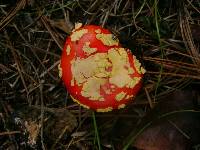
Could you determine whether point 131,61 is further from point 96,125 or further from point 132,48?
point 96,125

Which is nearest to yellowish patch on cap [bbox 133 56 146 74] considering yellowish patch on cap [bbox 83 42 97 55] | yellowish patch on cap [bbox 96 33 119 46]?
yellowish patch on cap [bbox 96 33 119 46]

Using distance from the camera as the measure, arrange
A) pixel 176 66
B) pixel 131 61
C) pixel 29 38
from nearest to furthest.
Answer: pixel 131 61 → pixel 176 66 → pixel 29 38

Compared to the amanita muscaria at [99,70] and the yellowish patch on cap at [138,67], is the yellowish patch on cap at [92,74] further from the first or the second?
the yellowish patch on cap at [138,67]

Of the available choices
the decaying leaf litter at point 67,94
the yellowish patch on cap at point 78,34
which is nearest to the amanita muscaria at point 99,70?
the yellowish patch on cap at point 78,34

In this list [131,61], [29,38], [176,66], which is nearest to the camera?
[131,61]

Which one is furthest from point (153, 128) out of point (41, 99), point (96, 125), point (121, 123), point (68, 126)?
point (41, 99)

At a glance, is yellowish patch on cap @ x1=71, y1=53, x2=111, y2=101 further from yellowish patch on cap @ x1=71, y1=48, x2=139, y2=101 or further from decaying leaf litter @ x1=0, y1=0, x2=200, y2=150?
decaying leaf litter @ x1=0, y1=0, x2=200, y2=150
